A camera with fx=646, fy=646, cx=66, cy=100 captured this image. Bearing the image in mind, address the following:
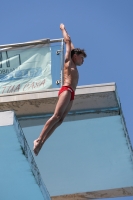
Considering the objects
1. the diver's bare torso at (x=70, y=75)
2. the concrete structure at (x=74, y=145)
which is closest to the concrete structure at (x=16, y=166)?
the concrete structure at (x=74, y=145)

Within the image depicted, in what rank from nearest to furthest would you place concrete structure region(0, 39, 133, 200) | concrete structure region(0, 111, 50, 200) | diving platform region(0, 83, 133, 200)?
concrete structure region(0, 111, 50, 200)
concrete structure region(0, 39, 133, 200)
diving platform region(0, 83, 133, 200)

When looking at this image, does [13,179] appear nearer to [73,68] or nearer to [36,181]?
[36,181]

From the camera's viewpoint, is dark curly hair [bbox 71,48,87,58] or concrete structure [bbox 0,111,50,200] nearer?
concrete structure [bbox 0,111,50,200]

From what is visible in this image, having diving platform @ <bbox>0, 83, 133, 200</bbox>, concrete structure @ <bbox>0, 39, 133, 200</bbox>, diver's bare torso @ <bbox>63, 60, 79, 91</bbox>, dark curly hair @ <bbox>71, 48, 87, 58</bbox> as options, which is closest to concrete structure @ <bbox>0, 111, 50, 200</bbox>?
concrete structure @ <bbox>0, 39, 133, 200</bbox>

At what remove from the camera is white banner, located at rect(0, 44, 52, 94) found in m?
12.3

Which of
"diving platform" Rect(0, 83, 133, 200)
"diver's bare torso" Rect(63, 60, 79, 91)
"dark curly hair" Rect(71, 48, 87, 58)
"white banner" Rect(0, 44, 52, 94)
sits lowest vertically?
"diving platform" Rect(0, 83, 133, 200)

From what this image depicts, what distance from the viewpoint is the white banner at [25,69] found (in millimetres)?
12328

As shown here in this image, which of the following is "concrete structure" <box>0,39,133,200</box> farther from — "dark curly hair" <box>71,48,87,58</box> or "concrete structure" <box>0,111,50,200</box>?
"dark curly hair" <box>71,48,87,58</box>

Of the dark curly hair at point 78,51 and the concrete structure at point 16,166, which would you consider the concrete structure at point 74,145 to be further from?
the dark curly hair at point 78,51

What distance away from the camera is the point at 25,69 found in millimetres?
12523

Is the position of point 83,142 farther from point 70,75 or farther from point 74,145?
point 70,75

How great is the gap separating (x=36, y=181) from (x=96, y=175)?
2.67 m

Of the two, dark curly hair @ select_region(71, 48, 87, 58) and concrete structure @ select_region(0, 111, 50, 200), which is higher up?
dark curly hair @ select_region(71, 48, 87, 58)

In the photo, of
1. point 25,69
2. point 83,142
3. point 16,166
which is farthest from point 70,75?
point 25,69
